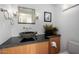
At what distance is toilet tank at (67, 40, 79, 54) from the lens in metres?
1.18

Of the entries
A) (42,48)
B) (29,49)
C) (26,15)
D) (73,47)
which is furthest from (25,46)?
(73,47)

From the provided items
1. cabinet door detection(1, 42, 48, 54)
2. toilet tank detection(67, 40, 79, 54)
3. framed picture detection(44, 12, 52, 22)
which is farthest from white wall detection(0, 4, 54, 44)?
toilet tank detection(67, 40, 79, 54)

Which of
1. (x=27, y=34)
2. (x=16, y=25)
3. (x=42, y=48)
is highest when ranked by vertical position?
(x=16, y=25)

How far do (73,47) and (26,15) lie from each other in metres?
0.80

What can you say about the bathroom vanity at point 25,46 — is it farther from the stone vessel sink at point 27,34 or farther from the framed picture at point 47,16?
the framed picture at point 47,16

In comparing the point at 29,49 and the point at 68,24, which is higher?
the point at 68,24

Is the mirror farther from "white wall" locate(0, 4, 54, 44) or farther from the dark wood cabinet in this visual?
the dark wood cabinet

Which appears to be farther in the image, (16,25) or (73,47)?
(73,47)

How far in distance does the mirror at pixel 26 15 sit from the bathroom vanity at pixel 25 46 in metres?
0.24

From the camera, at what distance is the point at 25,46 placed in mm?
1186

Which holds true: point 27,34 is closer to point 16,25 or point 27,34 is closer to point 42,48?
point 16,25

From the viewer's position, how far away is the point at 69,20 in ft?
4.14

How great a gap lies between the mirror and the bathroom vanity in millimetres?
240
